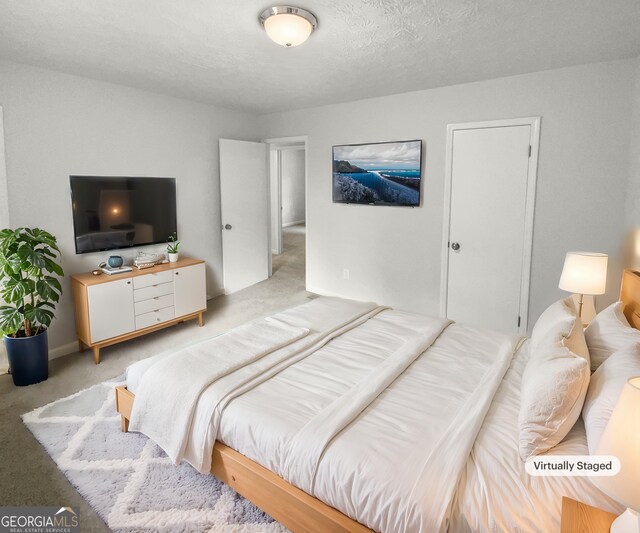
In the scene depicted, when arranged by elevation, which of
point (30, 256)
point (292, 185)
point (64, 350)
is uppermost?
point (292, 185)

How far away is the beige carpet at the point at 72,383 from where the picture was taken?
6.47 feet

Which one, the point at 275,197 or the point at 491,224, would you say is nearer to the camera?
the point at 491,224

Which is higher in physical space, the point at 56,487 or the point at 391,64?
the point at 391,64

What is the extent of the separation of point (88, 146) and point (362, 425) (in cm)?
352

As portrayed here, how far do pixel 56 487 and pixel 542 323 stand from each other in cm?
266

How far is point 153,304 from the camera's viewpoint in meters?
3.85

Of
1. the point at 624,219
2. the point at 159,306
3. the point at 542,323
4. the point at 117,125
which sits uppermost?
the point at 117,125

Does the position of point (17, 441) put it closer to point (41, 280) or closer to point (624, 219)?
point (41, 280)

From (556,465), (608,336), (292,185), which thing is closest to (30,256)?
(556,465)

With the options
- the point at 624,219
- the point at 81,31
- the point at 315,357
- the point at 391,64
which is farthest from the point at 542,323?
the point at 81,31

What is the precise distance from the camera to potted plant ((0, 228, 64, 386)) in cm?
287

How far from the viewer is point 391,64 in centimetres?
324

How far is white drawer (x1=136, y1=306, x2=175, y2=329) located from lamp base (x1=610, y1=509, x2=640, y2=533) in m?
3.62

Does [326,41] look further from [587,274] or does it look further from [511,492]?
[511,492]
